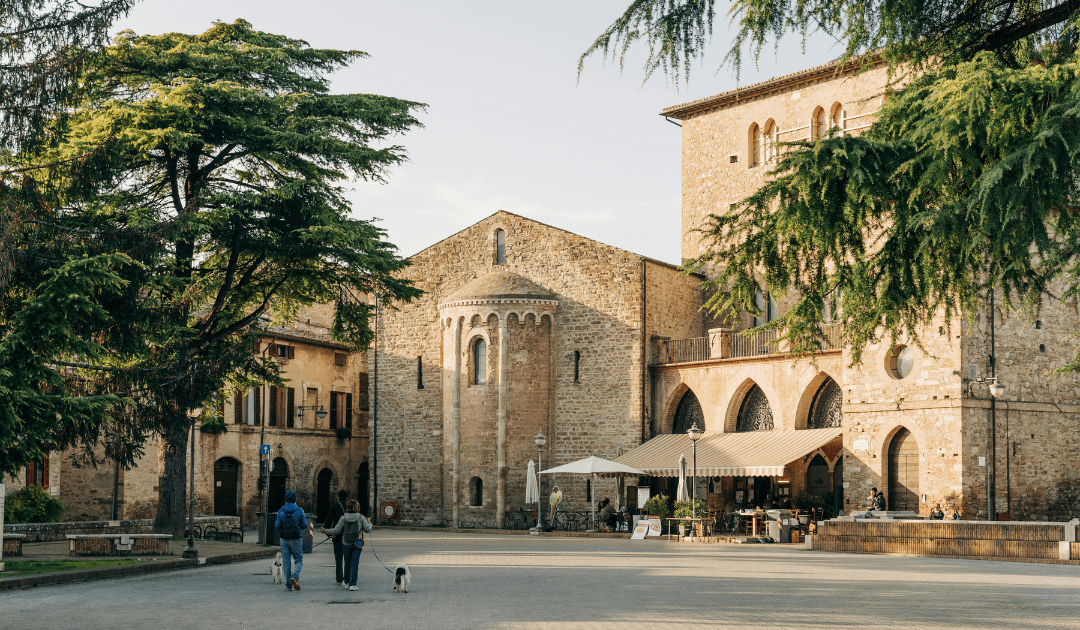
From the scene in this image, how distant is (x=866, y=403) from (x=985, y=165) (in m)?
22.2

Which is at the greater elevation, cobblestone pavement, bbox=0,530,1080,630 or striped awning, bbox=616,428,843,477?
striped awning, bbox=616,428,843,477

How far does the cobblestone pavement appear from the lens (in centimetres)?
1113

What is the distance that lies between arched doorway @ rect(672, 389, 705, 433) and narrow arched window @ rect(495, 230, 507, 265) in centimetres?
804

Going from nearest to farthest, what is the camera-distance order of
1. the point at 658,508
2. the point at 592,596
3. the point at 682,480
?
the point at 592,596 → the point at 682,480 → the point at 658,508

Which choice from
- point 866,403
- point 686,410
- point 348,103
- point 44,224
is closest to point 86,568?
point 44,224

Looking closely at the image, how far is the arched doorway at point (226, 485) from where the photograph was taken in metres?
38.9

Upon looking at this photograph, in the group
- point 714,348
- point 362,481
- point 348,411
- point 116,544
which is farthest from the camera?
point 348,411

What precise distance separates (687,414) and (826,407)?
200 inches

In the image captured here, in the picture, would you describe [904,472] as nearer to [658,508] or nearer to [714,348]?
[658,508]

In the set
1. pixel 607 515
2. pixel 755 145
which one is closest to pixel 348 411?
pixel 607 515

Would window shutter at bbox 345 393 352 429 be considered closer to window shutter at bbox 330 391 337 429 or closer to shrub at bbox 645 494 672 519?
window shutter at bbox 330 391 337 429

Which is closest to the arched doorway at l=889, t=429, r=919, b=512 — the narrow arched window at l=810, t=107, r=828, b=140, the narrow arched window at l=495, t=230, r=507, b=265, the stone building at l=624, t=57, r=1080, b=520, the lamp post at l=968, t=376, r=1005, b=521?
the stone building at l=624, t=57, r=1080, b=520

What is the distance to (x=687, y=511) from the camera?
29531 millimetres

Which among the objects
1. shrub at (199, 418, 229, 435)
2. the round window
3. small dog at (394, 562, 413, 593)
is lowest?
small dog at (394, 562, 413, 593)
